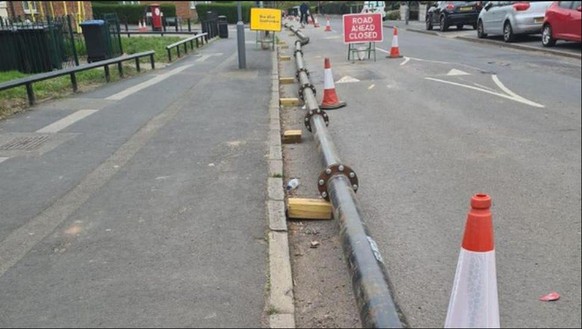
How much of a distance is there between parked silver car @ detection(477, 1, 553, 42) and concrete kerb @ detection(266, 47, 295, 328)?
1476 cm

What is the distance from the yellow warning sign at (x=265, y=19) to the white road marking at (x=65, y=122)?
1024 centimetres

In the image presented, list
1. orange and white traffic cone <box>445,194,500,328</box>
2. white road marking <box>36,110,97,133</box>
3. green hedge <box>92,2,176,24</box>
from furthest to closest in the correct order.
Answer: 1. green hedge <box>92,2,176,24</box>
2. white road marking <box>36,110,97,133</box>
3. orange and white traffic cone <box>445,194,500,328</box>

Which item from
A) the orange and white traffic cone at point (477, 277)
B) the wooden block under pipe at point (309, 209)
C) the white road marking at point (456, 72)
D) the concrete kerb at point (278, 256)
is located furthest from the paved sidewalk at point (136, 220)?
the white road marking at point (456, 72)

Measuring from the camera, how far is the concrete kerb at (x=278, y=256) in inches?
121

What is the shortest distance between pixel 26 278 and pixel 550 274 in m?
3.59

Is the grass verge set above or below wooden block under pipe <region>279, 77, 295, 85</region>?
above

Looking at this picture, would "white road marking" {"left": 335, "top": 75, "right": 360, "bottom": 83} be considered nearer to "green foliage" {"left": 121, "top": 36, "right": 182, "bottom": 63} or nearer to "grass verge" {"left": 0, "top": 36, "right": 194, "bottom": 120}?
"grass verge" {"left": 0, "top": 36, "right": 194, "bottom": 120}

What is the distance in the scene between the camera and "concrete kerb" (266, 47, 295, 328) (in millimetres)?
3080

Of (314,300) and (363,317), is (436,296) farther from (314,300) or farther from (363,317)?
(363,317)

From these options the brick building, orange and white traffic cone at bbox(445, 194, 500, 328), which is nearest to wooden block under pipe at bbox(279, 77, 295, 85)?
the brick building

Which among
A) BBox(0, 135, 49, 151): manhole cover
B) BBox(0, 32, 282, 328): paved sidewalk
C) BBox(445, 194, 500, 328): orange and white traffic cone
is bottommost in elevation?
BBox(0, 32, 282, 328): paved sidewalk

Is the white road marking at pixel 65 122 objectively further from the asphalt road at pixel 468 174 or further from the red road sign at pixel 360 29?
the red road sign at pixel 360 29

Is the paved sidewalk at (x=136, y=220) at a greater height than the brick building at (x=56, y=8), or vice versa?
the brick building at (x=56, y=8)

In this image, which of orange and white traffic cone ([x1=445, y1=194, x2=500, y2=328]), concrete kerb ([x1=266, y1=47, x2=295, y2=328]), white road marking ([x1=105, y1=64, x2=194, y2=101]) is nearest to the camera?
orange and white traffic cone ([x1=445, y1=194, x2=500, y2=328])
